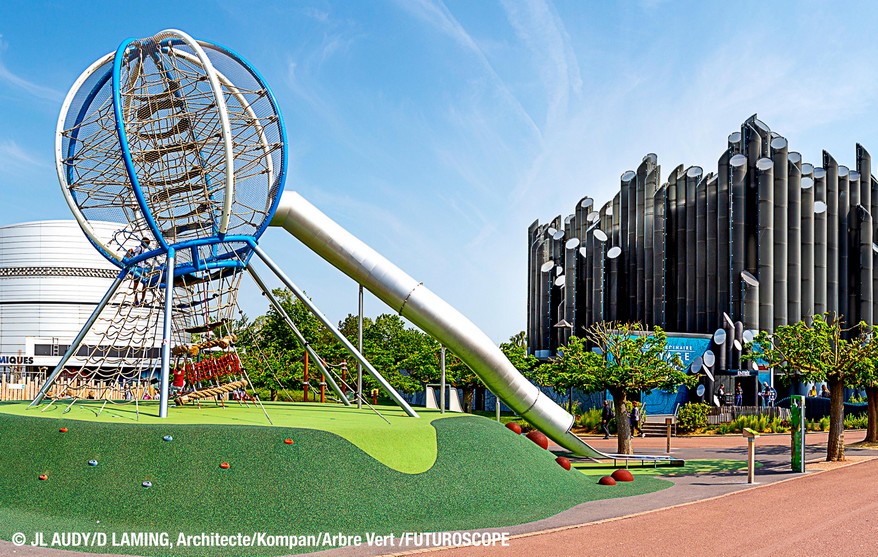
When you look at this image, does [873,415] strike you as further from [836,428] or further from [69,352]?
[69,352]

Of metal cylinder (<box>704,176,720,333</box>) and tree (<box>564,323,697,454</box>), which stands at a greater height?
metal cylinder (<box>704,176,720,333</box>)

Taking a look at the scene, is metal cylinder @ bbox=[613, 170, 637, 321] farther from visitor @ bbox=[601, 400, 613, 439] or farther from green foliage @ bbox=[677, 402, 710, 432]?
visitor @ bbox=[601, 400, 613, 439]

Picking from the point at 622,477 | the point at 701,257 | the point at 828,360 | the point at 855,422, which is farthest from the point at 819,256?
the point at 622,477

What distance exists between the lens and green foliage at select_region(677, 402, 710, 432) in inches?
1507

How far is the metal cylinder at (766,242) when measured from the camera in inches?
1898

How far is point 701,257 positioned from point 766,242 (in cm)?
425

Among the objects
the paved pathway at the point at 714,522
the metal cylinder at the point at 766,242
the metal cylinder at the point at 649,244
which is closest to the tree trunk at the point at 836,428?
the paved pathway at the point at 714,522

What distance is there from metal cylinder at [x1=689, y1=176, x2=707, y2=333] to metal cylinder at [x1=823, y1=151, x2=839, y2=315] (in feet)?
27.6

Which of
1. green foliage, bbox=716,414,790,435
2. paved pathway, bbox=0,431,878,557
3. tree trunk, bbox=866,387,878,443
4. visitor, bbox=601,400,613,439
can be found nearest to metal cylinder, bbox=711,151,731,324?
green foliage, bbox=716,414,790,435

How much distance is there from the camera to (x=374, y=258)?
21.4 meters

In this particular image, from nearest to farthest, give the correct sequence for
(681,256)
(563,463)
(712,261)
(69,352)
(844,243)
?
(69,352)
(563,463)
(712,261)
(681,256)
(844,243)

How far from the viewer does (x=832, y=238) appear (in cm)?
5281

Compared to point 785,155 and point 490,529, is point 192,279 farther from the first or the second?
point 785,155

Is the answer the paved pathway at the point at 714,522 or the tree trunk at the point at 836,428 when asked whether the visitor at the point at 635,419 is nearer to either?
the tree trunk at the point at 836,428
